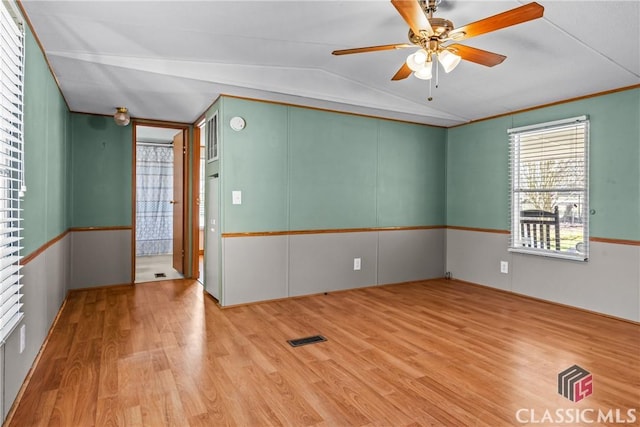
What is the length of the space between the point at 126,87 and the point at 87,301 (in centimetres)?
239

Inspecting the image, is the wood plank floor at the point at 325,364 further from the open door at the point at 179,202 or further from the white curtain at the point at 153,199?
the white curtain at the point at 153,199

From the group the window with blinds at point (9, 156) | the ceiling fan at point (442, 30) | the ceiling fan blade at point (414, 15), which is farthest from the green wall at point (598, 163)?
the window with blinds at point (9, 156)

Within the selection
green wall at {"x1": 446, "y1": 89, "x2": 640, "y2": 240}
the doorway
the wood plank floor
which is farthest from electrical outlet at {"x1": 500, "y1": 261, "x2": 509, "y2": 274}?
the doorway

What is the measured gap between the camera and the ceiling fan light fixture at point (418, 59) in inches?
94.2

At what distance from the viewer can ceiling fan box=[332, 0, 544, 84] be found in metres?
1.92

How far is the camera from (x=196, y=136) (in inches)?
214

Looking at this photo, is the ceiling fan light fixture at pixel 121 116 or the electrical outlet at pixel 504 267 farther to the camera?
the electrical outlet at pixel 504 267

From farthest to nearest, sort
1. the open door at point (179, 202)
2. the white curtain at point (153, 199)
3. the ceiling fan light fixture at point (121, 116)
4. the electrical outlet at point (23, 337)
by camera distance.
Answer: the white curtain at point (153, 199), the open door at point (179, 202), the ceiling fan light fixture at point (121, 116), the electrical outlet at point (23, 337)

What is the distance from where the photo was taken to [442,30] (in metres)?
2.25

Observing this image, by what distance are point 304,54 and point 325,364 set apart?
2.55 m

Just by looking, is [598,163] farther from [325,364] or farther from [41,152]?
[41,152]

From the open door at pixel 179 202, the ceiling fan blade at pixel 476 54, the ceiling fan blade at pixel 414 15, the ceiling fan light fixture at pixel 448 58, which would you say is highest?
the ceiling fan blade at pixel 414 15

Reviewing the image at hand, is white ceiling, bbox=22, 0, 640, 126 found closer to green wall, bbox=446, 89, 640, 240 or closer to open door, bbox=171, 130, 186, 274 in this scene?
green wall, bbox=446, 89, 640, 240

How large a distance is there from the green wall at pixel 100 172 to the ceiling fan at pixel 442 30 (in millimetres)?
3876
